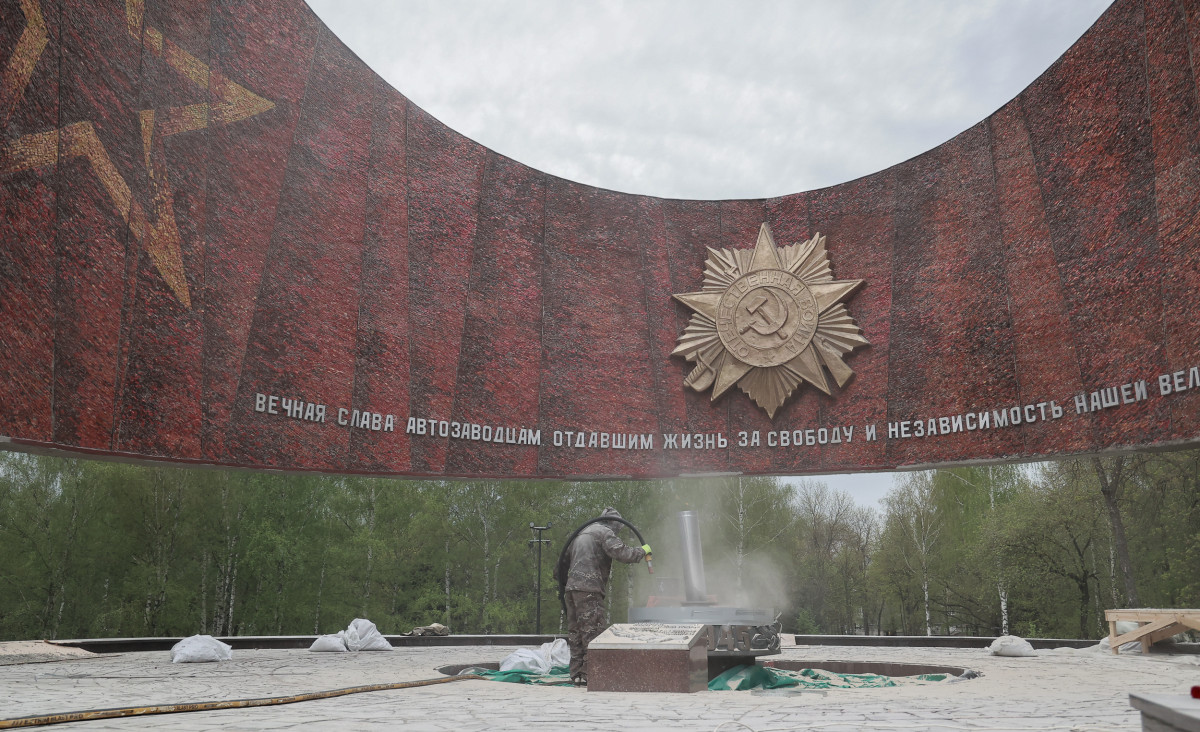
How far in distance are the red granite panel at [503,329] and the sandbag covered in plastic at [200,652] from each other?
429cm

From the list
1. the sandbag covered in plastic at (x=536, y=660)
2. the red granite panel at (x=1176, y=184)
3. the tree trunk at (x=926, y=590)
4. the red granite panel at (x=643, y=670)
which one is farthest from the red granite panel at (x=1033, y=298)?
the tree trunk at (x=926, y=590)

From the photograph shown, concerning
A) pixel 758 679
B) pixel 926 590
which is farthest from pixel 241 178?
pixel 926 590

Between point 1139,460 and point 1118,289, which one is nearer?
point 1118,289

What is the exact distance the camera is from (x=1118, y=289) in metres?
11.8

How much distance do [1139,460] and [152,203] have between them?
21.8m

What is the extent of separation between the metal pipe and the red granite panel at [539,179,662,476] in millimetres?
4814

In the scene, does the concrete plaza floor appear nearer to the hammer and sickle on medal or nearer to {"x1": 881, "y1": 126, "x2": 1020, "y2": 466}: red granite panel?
{"x1": 881, "y1": 126, "x2": 1020, "y2": 466}: red granite panel

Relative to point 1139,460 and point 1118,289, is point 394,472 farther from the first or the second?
point 1139,460

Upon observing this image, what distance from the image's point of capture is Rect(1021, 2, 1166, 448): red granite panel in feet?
37.4

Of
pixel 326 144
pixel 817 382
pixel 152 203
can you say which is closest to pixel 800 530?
pixel 817 382

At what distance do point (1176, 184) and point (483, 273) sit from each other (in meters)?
10.3

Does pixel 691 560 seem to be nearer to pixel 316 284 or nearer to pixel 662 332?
pixel 662 332

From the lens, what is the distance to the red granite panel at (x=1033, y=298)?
12.3 meters

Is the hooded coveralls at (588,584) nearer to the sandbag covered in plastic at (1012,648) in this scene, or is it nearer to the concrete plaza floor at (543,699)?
the concrete plaza floor at (543,699)
